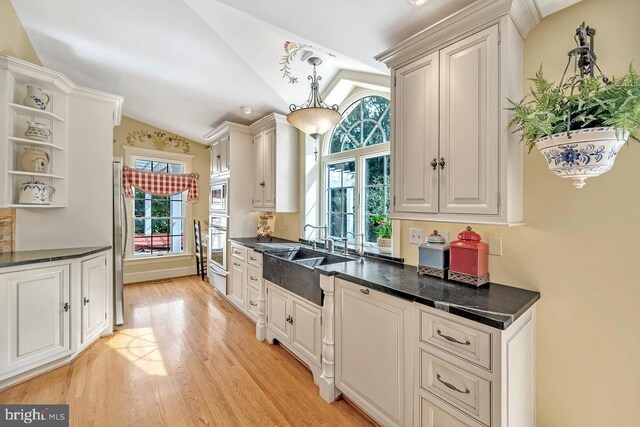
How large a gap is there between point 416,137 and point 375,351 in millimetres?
1315

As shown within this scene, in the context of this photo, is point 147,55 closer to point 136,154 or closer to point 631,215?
point 136,154

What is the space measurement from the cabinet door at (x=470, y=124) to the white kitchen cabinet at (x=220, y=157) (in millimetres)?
3000

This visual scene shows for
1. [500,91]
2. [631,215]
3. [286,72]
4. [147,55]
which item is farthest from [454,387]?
[147,55]

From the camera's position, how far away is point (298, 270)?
2258mm

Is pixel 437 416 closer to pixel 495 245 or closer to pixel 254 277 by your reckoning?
pixel 495 245

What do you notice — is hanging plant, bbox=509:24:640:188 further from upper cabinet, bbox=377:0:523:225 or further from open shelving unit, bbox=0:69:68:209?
open shelving unit, bbox=0:69:68:209

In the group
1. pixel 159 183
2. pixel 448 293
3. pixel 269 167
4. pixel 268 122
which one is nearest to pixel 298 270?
pixel 448 293

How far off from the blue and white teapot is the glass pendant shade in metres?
2.33

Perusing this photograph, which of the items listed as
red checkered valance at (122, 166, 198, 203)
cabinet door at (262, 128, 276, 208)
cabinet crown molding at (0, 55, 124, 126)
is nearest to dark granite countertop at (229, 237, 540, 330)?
cabinet door at (262, 128, 276, 208)

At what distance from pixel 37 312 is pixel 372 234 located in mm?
2841

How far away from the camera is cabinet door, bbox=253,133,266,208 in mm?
3670

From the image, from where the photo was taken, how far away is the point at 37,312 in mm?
2221

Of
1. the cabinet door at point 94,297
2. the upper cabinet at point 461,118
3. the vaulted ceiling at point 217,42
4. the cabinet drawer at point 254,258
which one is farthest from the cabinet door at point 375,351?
the cabinet door at point 94,297

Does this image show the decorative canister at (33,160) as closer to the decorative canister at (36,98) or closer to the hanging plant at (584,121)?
the decorative canister at (36,98)
